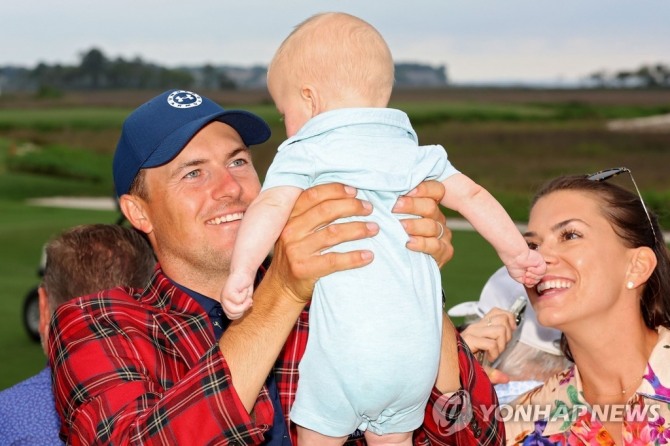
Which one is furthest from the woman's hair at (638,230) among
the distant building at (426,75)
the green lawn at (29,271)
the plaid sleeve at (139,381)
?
the distant building at (426,75)

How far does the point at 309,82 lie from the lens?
2361 millimetres

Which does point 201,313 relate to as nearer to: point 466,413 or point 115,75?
point 466,413

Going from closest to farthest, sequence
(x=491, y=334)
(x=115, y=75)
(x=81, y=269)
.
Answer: (x=491, y=334), (x=81, y=269), (x=115, y=75)

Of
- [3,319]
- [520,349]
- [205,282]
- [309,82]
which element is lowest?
[3,319]

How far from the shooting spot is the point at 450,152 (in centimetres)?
5316

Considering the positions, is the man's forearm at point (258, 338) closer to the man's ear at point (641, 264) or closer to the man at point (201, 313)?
the man at point (201, 313)

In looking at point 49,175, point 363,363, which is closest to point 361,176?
point 363,363

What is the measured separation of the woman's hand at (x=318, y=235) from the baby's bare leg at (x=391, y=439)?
449mm

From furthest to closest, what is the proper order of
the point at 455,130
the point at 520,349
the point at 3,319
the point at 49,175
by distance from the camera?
the point at 455,130
the point at 49,175
the point at 3,319
the point at 520,349

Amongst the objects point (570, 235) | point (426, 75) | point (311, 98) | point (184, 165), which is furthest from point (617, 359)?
point (426, 75)

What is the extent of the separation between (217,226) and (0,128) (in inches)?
1951

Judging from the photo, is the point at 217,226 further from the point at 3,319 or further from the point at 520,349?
the point at 3,319

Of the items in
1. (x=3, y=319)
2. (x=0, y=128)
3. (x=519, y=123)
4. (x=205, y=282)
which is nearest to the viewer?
(x=205, y=282)

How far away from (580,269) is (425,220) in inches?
33.6
